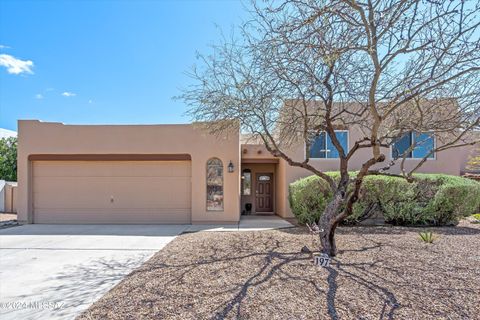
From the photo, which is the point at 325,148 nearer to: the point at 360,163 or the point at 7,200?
the point at 360,163

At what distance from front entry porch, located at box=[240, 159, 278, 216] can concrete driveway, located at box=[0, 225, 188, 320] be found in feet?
19.0

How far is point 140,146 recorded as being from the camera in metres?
12.2

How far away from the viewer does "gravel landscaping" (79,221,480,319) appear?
13.1 feet

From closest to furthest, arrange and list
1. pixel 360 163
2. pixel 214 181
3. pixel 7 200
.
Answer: pixel 214 181, pixel 360 163, pixel 7 200

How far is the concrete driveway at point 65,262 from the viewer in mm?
4516

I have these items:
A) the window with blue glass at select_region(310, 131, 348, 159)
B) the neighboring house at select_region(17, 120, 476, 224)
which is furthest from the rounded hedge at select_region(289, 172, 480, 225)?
the window with blue glass at select_region(310, 131, 348, 159)

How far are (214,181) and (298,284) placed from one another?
755 cm

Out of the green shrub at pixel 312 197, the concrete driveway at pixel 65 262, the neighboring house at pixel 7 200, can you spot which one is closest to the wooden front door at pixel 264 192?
the green shrub at pixel 312 197

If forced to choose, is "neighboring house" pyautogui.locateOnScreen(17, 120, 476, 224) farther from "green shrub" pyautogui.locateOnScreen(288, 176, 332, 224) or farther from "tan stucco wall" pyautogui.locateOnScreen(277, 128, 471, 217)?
"green shrub" pyautogui.locateOnScreen(288, 176, 332, 224)

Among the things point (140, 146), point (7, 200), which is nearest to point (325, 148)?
point (140, 146)

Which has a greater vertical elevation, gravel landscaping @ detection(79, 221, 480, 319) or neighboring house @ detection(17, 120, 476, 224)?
neighboring house @ detection(17, 120, 476, 224)

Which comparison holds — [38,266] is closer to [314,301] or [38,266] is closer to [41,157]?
[314,301]

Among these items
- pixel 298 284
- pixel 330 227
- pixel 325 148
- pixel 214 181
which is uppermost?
pixel 325 148

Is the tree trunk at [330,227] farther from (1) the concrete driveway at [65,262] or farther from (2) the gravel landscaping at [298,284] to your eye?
(1) the concrete driveway at [65,262]
